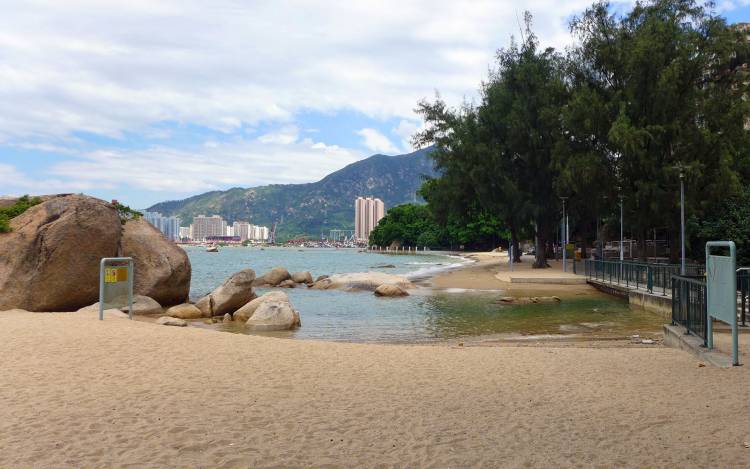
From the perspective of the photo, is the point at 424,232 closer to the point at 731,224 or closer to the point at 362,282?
the point at 731,224

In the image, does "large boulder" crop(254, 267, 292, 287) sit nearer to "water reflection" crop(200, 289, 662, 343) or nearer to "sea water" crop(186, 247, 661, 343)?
"sea water" crop(186, 247, 661, 343)

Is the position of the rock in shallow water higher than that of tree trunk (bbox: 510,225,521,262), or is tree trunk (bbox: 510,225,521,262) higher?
tree trunk (bbox: 510,225,521,262)

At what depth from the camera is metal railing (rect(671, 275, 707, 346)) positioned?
9938 mm

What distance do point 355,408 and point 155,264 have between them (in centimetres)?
1808

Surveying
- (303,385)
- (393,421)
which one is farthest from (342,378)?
(393,421)

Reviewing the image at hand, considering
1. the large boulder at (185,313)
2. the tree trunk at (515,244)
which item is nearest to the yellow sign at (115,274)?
the large boulder at (185,313)

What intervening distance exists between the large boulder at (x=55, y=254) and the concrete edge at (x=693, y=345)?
17511mm

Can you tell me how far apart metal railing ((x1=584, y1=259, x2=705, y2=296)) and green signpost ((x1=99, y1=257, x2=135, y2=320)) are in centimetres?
1658

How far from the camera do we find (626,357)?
32.7 ft

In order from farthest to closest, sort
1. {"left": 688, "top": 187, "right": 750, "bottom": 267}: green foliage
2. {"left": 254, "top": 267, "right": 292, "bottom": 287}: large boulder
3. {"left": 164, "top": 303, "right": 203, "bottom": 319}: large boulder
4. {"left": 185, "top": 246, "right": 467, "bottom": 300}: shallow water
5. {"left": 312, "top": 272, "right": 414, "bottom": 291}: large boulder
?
1. {"left": 185, "top": 246, "right": 467, "bottom": 300}: shallow water
2. {"left": 254, "top": 267, "right": 292, "bottom": 287}: large boulder
3. {"left": 312, "top": 272, "right": 414, "bottom": 291}: large boulder
4. {"left": 688, "top": 187, "right": 750, "bottom": 267}: green foliage
5. {"left": 164, "top": 303, "right": 203, "bottom": 319}: large boulder

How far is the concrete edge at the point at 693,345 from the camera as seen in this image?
8.73m

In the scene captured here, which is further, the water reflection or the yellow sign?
the water reflection

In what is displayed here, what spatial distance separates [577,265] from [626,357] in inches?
1189

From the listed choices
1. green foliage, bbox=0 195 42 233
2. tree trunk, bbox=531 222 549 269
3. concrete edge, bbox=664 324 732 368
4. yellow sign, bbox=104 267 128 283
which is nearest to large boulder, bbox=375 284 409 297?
yellow sign, bbox=104 267 128 283
